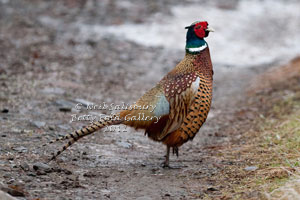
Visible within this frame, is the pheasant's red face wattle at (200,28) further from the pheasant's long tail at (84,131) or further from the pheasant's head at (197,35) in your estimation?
the pheasant's long tail at (84,131)

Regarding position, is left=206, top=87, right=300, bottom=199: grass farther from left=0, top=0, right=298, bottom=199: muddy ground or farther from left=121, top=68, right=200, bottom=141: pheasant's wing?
left=121, top=68, right=200, bottom=141: pheasant's wing

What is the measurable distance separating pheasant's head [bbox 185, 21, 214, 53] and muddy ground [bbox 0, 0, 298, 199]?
3.83ft

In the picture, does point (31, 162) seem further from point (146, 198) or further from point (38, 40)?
point (38, 40)

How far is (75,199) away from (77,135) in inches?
30.8

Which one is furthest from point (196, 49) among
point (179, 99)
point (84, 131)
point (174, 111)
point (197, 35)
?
point (84, 131)

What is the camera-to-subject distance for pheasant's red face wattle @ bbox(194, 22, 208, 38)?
4762 mm

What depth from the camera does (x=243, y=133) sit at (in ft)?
19.1

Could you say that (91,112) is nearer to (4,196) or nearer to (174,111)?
(174,111)

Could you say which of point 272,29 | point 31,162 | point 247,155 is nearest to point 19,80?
point 31,162

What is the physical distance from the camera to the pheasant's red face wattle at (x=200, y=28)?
4.76 metres

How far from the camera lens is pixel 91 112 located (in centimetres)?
632

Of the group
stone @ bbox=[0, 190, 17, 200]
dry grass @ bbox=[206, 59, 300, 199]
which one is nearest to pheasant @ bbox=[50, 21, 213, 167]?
dry grass @ bbox=[206, 59, 300, 199]

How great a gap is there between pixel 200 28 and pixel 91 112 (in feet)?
7.35

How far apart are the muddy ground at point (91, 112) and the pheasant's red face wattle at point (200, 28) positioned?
1.31 meters
